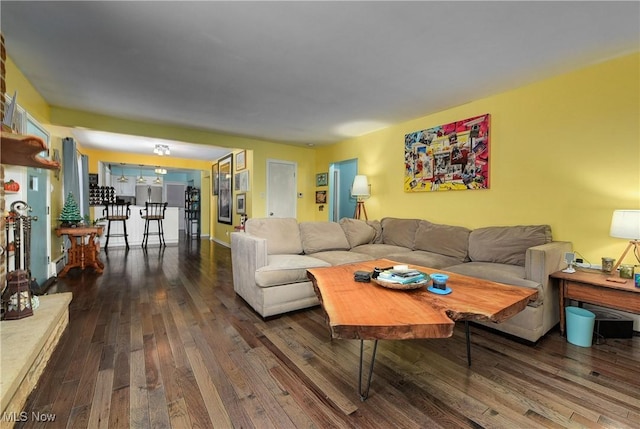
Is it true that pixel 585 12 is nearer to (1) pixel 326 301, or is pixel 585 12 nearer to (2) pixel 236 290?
(1) pixel 326 301

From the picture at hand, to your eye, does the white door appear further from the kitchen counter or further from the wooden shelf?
the wooden shelf

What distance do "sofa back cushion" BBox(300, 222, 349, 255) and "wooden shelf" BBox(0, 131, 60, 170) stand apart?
7.82 ft

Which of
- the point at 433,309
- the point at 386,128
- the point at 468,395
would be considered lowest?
the point at 468,395

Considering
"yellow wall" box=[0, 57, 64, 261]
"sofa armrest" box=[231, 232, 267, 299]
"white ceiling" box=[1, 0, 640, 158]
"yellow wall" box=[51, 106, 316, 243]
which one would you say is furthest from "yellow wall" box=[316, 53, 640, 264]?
"yellow wall" box=[0, 57, 64, 261]

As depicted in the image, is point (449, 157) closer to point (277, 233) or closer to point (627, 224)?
point (627, 224)

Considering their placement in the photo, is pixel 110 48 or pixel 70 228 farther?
pixel 70 228

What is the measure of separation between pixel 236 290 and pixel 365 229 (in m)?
1.99

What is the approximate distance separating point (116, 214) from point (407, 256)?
6807 millimetres

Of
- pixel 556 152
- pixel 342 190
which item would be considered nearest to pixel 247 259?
pixel 556 152

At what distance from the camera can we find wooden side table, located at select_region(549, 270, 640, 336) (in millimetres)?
1969

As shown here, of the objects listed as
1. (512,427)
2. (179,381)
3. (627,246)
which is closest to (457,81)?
(627,246)

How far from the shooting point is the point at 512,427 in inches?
52.4

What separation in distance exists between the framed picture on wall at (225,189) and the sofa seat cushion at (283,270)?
14.2 ft

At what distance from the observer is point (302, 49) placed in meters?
2.34
